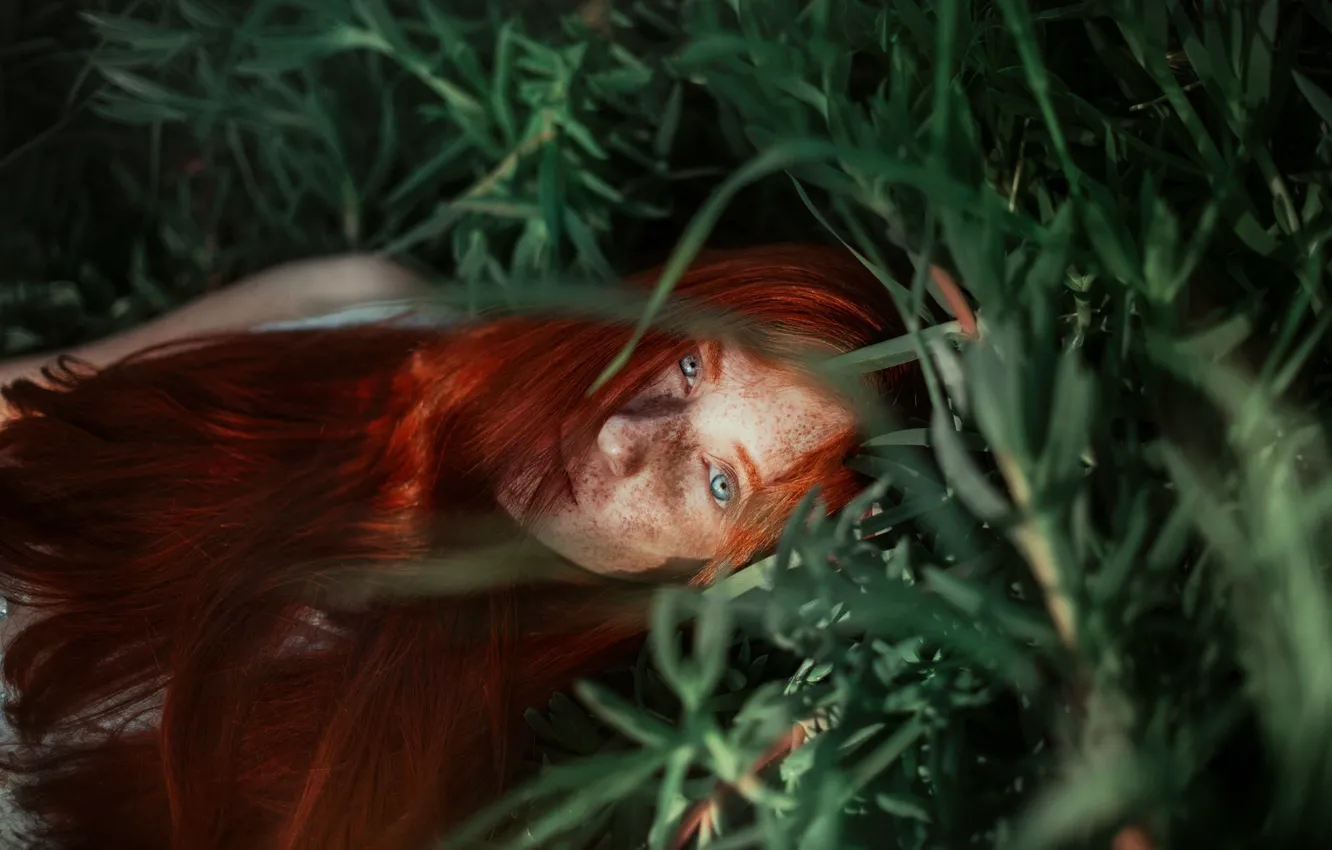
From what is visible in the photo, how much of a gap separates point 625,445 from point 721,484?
72 mm

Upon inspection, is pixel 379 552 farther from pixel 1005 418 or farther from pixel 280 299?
pixel 1005 418

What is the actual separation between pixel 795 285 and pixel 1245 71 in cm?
→ 32

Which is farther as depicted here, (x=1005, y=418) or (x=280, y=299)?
(x=280, y=299)

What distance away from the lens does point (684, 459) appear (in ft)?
2.34

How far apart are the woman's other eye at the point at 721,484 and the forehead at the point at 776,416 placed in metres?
0.02

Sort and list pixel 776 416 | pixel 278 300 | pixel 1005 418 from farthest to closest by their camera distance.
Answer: pixel 278 300 < pixel 776 416 < pixel 1005 418

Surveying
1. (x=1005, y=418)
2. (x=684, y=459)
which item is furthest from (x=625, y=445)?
(x=1005, y=418)

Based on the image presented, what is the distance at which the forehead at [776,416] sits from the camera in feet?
2.26

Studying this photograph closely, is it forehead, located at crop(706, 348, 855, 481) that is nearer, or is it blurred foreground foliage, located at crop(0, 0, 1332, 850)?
blurred foreground foliage, located at crop(0, 0, 1332, 850)

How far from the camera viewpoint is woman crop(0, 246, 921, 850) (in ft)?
2.28

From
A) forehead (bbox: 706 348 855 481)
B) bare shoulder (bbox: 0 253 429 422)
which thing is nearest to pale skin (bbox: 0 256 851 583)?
forehead (bbox: 706 348 855 481)

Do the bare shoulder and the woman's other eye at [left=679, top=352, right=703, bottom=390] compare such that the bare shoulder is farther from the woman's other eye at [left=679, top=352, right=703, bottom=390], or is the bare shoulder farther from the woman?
the woman's other eye at [left=679, top=352, right=703, bottom=390]

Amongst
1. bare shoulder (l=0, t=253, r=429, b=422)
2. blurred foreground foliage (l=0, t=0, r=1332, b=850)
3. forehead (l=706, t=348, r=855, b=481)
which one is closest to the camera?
blurred foreground foliage (l=0, t=0, r=1332, b=850)

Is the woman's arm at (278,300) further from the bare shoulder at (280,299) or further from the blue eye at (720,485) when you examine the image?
the blue eye at (720,485)
